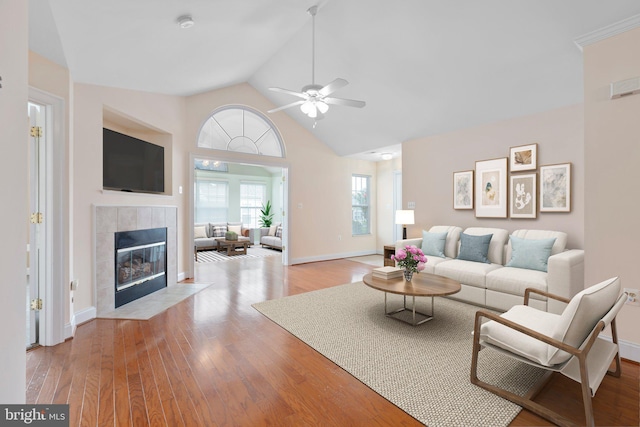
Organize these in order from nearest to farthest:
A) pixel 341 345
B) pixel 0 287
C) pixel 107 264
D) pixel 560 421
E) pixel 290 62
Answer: pixel 0 287
pixel 560 421
pixel 341 345
pixel 107 264
pixel 290 62

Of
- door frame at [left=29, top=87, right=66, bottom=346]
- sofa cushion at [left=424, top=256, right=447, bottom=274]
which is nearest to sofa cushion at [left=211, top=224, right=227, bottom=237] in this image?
door frame at [left=29, top=87, right=66, bottom=346]

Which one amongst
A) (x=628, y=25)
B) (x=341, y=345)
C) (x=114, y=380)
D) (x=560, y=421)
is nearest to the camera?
(x=560, y=421)

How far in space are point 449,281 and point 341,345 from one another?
1.49 meters

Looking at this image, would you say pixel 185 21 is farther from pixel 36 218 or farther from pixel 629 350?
pixel 629 350

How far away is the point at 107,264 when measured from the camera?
3553 mm

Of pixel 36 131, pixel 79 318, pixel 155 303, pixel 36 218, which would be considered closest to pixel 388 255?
pixel 155 303

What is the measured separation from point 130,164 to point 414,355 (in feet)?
13.6

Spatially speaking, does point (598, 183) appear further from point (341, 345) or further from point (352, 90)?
point (352, 90)

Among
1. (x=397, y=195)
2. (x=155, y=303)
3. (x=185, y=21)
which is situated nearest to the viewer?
(x=185, y=21)

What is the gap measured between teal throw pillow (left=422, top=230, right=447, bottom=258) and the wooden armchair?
2564 mm

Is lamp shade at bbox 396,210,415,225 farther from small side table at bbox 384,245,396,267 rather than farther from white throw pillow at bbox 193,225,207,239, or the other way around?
white throw pillow at bbox 193,225,207,239

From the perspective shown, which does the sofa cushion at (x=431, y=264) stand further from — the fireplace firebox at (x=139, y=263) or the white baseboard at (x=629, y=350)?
the fireplace firebox at (x=139, y=263)

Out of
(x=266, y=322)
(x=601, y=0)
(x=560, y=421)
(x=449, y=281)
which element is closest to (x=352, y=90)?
(x=601, y=0)

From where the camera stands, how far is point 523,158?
4.18 metres
